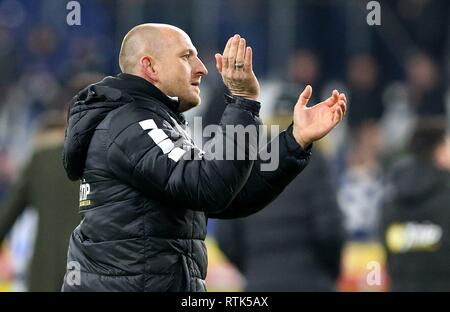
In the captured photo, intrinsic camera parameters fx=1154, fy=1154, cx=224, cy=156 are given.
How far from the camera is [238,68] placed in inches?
164

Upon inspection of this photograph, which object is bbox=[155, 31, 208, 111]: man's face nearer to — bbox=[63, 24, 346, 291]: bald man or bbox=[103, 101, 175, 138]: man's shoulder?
bbox=[63, 24, 346, 291]: bald man

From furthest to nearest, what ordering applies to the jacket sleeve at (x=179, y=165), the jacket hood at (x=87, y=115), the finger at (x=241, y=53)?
1. the jacket hood at (x=87, y=115)
2. the finger at (x=241, y=53)
3. the jacket sleeve at (x=179, y=165)

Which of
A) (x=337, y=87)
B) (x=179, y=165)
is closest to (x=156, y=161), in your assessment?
(x=179, y=165)

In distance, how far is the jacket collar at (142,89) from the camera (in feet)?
14.3

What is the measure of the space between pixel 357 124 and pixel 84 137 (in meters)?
8.43

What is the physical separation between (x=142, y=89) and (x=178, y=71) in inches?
6.6

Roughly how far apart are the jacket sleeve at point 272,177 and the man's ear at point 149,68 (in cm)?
53

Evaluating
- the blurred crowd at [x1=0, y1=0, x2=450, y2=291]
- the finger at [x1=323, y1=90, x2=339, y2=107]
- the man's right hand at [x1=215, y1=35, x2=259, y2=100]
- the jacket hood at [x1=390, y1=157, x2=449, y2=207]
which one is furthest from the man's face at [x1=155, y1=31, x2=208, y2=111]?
the jacket hood at [x1=390, y1=157, x2=449, y2=207]

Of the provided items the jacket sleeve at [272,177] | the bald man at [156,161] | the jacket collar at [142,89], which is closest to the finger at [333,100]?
the bald man at [156,161]

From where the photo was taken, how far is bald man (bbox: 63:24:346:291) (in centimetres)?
409

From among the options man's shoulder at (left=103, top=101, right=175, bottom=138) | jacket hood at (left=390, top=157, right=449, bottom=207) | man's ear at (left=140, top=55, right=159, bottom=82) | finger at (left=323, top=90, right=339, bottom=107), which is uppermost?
jacket hood at (left=390, top=157, right=449, bottom=207)

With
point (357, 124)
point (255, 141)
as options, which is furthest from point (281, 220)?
point (357, 124)

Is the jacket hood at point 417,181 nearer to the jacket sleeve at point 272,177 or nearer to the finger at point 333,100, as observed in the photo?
the jacket sleeve at point 272,177

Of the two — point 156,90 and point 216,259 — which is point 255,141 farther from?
point 216,259
